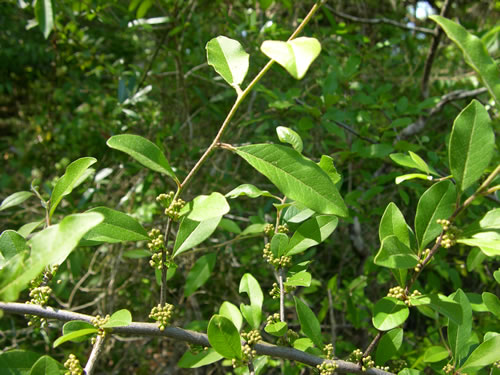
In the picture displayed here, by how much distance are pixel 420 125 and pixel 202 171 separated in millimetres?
1216

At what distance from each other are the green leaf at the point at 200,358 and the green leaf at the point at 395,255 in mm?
409

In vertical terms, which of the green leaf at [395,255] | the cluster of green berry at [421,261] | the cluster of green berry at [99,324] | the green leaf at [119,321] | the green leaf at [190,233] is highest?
the green leaf at [395,255]

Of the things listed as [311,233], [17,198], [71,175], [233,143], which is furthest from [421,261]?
[233,143]

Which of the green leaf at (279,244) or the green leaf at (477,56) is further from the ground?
the green leaf at (477,56)

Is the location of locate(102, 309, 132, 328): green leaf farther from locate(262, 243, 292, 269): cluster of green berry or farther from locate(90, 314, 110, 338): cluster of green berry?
locate(262, 243, 292, 269): cluster of green berry

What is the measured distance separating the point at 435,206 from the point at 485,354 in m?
0.29

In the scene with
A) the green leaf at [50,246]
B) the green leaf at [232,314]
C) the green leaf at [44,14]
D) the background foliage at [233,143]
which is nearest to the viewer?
the green leaf at [50,246]

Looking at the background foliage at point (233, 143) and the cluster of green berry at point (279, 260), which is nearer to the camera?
the cluster of green berry at point (279, 260)

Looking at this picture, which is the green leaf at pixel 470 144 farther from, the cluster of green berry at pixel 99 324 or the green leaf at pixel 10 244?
the green leaf at pixel 10 244

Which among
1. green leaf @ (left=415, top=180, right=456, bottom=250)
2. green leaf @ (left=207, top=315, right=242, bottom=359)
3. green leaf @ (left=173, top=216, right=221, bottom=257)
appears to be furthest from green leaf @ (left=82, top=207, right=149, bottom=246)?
green leaf @ (left=415, top=180, right=456, bottom=250)

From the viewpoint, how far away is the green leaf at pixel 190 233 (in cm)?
79

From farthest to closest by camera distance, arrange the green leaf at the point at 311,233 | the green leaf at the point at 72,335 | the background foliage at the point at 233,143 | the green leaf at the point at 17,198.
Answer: the background foliage at the point at 233,143
the green leaf at the point at 17,198
the green leaf at the point at 311,233
the green leaf at the point at 72,335

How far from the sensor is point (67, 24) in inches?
97.4

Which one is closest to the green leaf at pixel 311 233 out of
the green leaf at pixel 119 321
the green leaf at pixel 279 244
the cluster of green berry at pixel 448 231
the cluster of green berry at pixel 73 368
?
the green leaf at pixel 279 244
